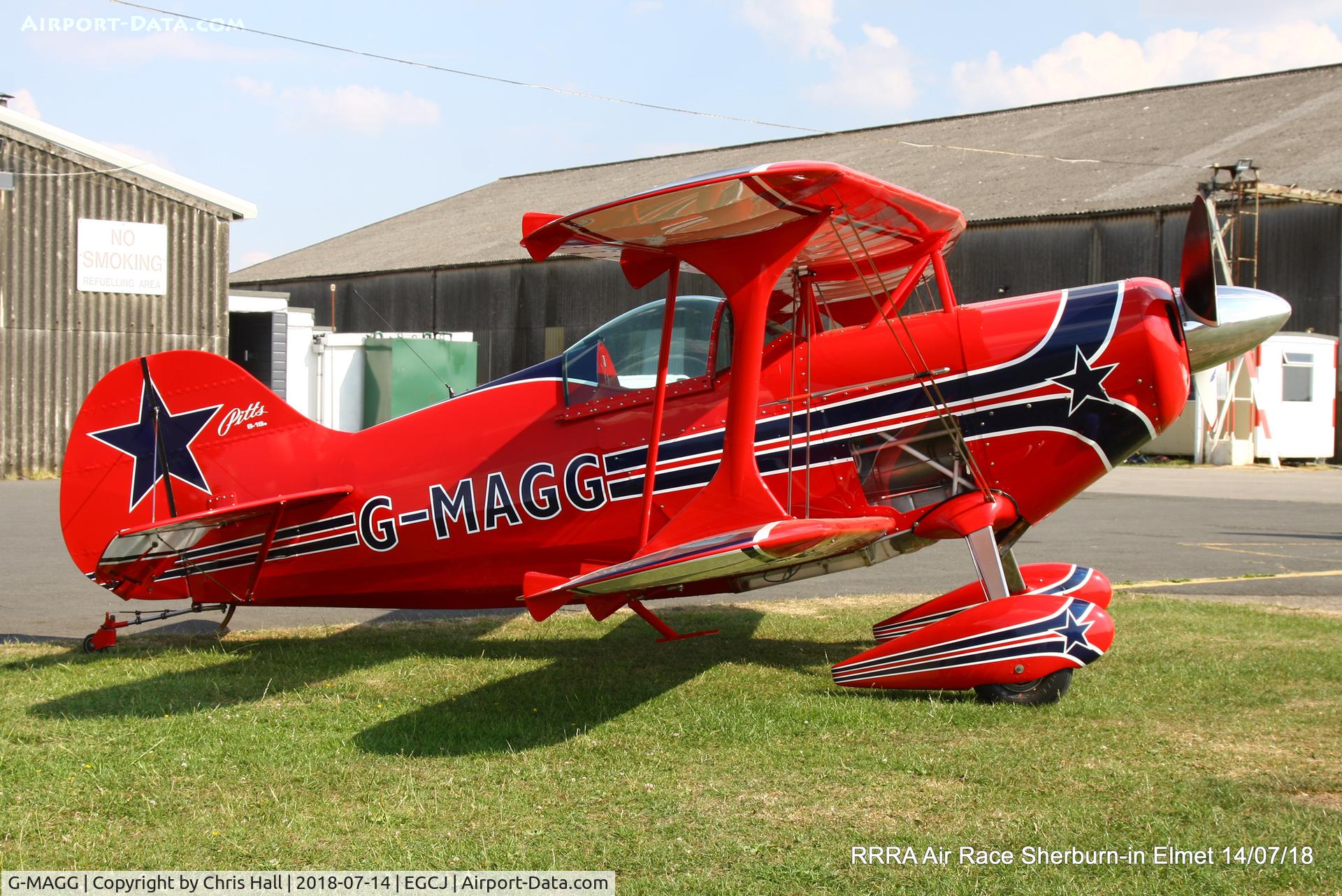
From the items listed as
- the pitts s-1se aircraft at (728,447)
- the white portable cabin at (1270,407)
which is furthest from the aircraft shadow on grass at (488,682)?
the white portable cabin at (1270,407)

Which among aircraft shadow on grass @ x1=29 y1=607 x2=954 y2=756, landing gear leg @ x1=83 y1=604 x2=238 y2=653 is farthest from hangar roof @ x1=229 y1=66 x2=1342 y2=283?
landing gear leg @ x1=83 y1=604 x2=238 y2=653

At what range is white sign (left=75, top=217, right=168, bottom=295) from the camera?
22062mm

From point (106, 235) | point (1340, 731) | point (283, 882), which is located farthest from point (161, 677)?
point (106, 235)

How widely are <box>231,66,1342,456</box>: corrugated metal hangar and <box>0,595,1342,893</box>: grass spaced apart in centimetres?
2473

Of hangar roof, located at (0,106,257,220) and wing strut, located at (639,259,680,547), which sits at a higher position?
hangar roof, located at (0,106,257,220)

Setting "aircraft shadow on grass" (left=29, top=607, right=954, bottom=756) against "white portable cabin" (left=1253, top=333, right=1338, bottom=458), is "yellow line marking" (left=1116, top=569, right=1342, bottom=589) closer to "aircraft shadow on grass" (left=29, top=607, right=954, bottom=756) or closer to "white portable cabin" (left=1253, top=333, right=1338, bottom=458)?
"aircraft shadow on grass" (left=29, top=607, right=954, bottom=756)

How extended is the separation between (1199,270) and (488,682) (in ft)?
15.2

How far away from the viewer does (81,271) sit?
22.1 metres

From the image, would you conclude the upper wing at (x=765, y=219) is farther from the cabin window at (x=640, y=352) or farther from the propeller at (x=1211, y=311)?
the propeller at (x=1211, y=311)

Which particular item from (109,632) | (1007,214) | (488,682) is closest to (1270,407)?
(1007,214)

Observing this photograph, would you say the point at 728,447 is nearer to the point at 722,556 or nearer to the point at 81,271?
the point at 722,556

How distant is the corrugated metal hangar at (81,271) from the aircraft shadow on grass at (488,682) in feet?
52.9

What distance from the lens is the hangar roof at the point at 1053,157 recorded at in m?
31.6

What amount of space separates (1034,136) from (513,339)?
740 inches
